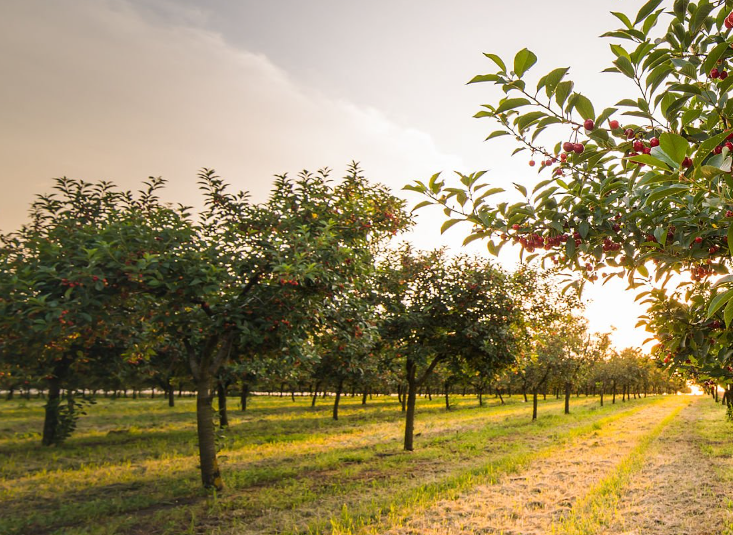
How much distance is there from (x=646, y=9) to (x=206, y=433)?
963 cm

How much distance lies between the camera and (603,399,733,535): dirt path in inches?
264

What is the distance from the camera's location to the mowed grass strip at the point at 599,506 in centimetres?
653

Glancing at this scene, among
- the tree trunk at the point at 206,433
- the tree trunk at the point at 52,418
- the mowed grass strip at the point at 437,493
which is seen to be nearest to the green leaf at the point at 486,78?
the mowed grass strip at the point at 437,493

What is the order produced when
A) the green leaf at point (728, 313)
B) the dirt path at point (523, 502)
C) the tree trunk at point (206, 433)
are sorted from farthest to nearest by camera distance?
the tree trunk at point (206, 433) → the dirt path at point (523, 502) → the green leaf at point (728, 313)

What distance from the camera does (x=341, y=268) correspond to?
796 cm

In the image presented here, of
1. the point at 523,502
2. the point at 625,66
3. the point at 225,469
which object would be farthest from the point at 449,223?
the point at 225,469

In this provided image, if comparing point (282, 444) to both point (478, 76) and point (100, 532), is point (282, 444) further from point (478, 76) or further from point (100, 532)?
point (478, 76)

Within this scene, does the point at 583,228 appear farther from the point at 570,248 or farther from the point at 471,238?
the point at 471,238

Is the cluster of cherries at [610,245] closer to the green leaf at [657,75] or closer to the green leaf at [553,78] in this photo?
the green leaf at [657,75]

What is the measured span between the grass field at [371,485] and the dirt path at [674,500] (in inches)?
1.4

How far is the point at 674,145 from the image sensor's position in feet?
5.18

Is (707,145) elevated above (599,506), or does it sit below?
above

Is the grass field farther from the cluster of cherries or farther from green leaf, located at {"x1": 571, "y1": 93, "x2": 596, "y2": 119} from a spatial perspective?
green leaf, located at {"x1": 571, "y1": 93, "x2": 596, "y2": 119}

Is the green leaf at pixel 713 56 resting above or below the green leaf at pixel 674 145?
above
